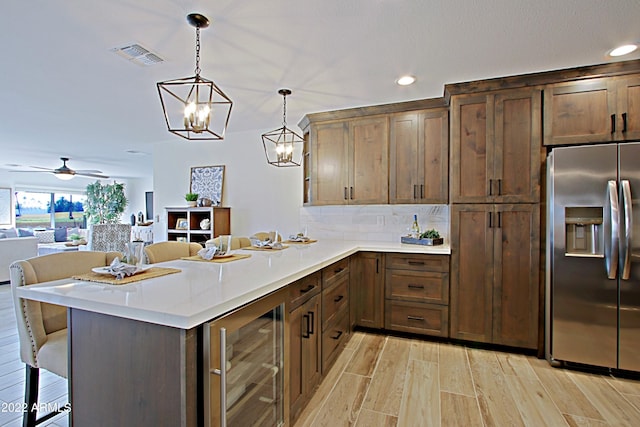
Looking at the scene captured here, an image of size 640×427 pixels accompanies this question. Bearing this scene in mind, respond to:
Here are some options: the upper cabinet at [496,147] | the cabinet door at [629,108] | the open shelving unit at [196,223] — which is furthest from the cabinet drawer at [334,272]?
the cabinet door at [629,108]

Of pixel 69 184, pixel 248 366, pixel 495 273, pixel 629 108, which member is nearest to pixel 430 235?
pixel 495 273

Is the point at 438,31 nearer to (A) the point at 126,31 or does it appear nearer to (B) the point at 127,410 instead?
(A) the point at 126,31

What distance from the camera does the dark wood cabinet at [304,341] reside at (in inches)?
68.8

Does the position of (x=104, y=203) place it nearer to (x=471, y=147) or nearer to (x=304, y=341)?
(x=304, y=341)

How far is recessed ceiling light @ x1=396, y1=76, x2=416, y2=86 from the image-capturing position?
9.07 ft

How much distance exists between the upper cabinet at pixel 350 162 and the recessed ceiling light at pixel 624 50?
73.5 inches

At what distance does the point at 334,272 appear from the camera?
8.20 feet

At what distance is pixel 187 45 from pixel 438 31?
173cm

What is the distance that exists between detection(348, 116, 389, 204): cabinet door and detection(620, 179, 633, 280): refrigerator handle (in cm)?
192

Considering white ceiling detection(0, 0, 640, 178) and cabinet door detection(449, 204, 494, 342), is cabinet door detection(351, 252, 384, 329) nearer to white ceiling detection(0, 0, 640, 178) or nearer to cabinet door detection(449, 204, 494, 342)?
cabinet door detection(449, 204, 494, 342)

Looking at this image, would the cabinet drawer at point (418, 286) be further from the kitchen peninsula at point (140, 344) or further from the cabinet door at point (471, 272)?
the kitchen peninsula at point (140, 344)

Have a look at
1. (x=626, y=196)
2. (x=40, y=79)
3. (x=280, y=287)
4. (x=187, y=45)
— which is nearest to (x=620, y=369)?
(x=626, y=196)

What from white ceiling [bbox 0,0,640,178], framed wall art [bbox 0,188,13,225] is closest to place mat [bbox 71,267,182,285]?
white ceiling [bbox 0,0,640,178]

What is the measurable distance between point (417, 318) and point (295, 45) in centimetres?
267
